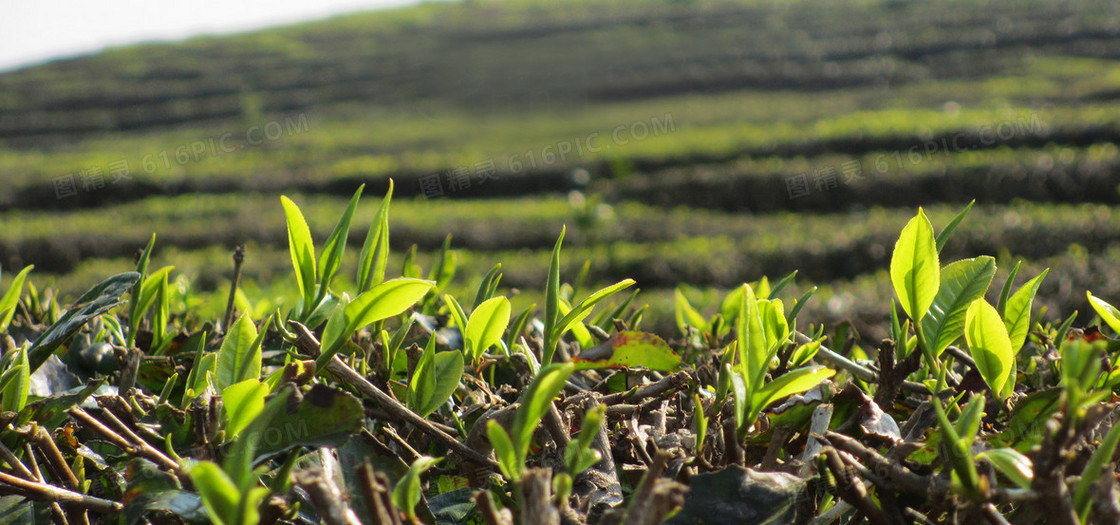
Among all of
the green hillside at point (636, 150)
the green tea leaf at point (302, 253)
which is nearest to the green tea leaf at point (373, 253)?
the green tea leaf at point (302, 253)

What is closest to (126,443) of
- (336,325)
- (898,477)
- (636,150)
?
(336,325)

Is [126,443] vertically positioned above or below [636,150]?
above

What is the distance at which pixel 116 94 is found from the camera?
27391mm

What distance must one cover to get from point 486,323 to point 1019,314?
1.52ft

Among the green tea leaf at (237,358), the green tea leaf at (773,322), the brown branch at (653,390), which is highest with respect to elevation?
the green tea leaf at (237,358)

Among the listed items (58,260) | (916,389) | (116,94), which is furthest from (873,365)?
(116,94)

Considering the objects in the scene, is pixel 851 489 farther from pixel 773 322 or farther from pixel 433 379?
pixel 433 379

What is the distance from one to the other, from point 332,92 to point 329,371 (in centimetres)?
2853

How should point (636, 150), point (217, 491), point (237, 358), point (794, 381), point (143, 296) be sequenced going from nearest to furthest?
1. point (217, 491)
2. point (794, 381)
3. point (237, 358)
4. point (143, 296)
5. point (636, 150)

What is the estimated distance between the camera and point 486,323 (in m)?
0.71

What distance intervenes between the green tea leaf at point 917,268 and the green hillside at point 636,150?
93cm

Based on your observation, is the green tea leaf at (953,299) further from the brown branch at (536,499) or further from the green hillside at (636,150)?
the green hillside at (636,150)

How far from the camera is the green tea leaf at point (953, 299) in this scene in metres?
0.65

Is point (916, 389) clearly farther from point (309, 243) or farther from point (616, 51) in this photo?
point (616, 51)
